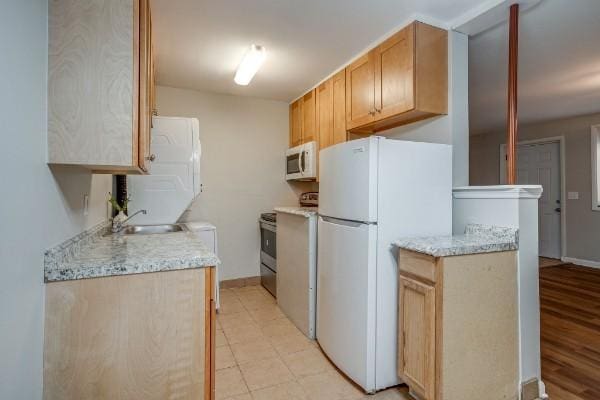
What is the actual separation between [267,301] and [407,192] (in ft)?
7.03

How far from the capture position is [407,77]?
216 centimetres

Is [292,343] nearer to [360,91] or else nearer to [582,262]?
[360,91]

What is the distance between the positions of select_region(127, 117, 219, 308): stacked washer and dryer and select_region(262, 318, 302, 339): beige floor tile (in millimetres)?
895

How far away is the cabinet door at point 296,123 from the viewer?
3890 millimetres

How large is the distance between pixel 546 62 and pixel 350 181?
247cm

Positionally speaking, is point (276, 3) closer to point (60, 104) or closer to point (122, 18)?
point (122, 18)

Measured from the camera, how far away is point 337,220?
2131 mm

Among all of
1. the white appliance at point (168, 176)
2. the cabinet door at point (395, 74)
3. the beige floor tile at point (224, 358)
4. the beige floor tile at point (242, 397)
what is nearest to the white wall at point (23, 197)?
the beige floor tile at point (242, 397)

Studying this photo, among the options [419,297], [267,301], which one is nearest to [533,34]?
[419,297]

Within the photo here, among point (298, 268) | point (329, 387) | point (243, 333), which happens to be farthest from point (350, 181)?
point (243, 333)

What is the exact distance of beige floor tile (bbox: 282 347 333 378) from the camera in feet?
6.84

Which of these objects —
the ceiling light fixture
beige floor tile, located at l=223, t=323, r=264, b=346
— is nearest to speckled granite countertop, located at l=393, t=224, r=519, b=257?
beige floor tile, located at l=223, t=323, r=264, b=346

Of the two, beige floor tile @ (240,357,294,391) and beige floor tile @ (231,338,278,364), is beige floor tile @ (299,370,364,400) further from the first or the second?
beige floor tile @ (231,338,278,364)

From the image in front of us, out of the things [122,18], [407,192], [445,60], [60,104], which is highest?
[445,60]
